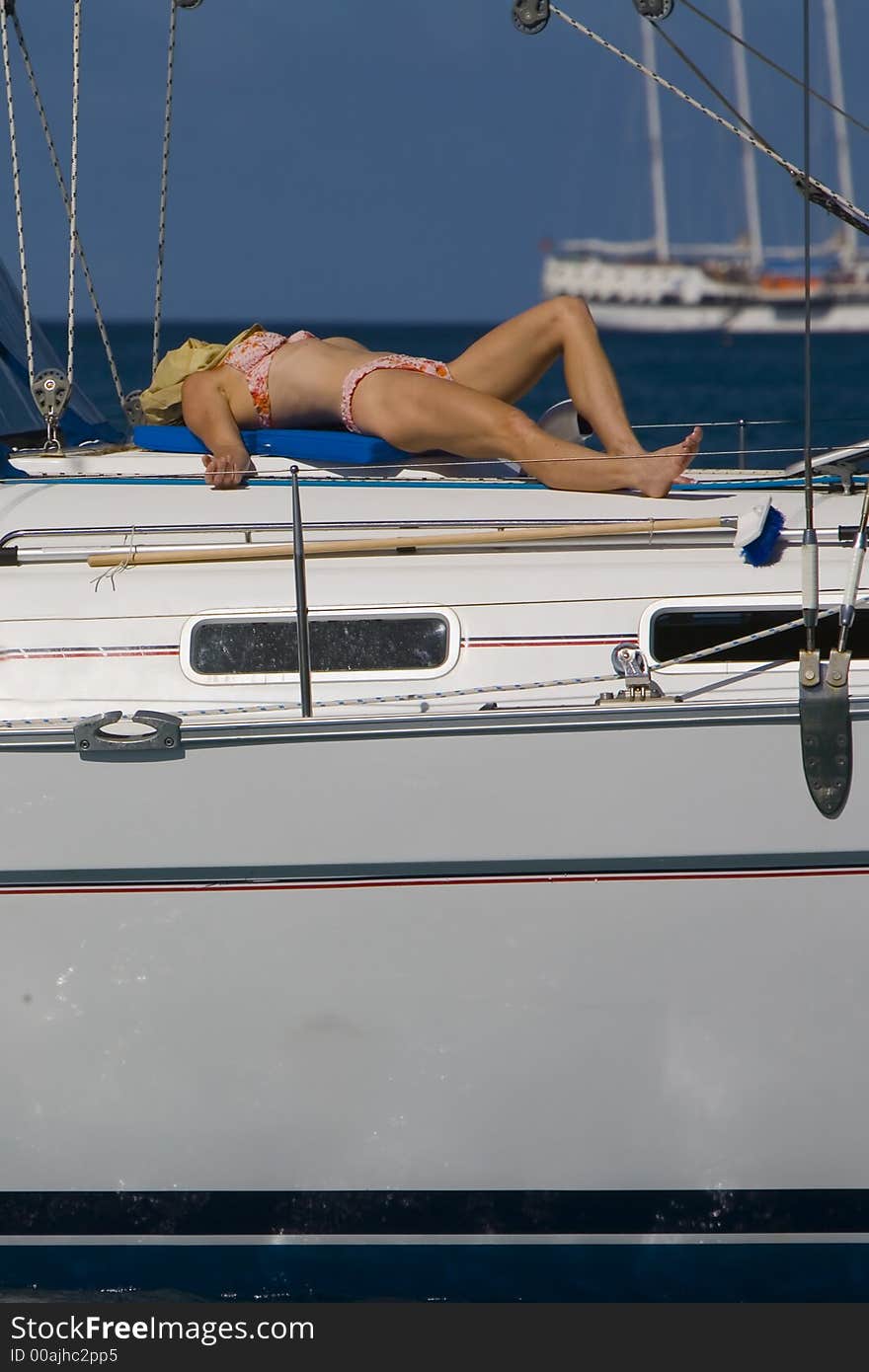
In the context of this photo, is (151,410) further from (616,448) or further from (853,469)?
(853,469)

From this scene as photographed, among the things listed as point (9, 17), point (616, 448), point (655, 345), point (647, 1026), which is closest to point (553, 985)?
point (647, 1026)

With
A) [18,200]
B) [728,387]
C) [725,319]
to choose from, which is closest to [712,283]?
[725,319]

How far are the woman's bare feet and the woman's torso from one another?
2.86 feet

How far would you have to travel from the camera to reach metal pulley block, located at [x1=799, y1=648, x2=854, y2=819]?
3332 mm

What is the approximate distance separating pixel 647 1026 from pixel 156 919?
1.03 metres

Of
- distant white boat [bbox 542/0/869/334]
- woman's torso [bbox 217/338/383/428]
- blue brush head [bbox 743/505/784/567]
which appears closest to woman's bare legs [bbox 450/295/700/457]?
woman's torso [bbox 217/338/383/428]

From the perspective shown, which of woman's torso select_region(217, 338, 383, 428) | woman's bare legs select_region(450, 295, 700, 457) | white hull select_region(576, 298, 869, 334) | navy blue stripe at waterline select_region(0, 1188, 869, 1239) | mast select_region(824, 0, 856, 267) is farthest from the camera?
white hull select_region(576, 298, 869, 334)

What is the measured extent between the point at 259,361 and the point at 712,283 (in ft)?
229

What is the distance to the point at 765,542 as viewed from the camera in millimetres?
3824

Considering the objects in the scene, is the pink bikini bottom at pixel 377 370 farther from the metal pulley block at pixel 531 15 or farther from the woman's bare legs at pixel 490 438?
the metal pulley block at pixel 531 15

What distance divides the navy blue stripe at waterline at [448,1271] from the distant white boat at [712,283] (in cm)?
5822

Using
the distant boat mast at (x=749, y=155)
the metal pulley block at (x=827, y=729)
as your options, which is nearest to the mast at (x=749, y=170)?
the distant boat mast at (x=749, y=155)

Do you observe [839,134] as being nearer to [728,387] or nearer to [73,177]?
[728,387]

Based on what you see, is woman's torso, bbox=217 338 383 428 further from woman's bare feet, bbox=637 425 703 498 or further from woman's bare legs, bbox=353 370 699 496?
woman's bare feet, bbox=637 425 703 498
